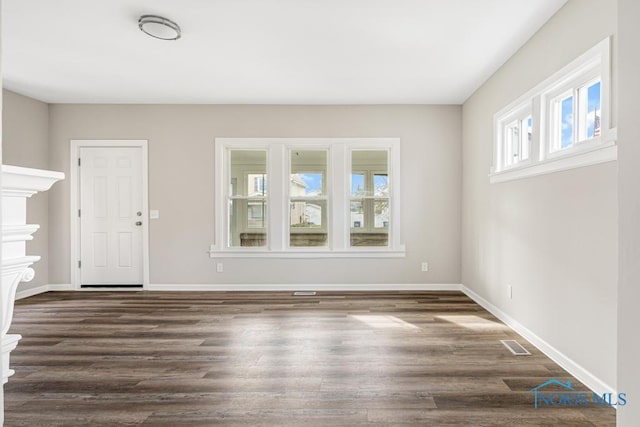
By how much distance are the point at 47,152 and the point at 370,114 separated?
458 cm

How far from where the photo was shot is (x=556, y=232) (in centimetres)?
273

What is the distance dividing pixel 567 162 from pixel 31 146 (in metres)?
6.09

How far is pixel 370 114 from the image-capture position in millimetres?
5070

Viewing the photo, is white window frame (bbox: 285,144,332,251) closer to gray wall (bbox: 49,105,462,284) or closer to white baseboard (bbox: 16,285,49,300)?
gray wall (bbox: 49,105,462,284)

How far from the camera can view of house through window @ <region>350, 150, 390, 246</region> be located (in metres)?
5.20

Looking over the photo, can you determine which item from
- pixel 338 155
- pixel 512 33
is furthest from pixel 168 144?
pixel 512 33

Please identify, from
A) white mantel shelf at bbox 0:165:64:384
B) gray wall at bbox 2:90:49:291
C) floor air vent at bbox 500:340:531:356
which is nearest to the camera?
white mantel shelf at bbox 0:165:64:384

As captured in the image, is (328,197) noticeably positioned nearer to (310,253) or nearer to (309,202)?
(309,202)

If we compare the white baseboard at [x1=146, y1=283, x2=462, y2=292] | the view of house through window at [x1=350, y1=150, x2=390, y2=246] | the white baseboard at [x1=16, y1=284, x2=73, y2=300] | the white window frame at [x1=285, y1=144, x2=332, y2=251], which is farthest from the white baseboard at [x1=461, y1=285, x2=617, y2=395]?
the white baseboard at [x1=16, y1=284, x2=73, y2=300]

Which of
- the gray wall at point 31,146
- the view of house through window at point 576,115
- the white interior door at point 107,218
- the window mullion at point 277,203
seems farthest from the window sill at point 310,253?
the view of house through window at point 576,115

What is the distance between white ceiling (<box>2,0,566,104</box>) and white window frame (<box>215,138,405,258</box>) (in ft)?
1.98

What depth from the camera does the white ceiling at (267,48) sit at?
8.93 ft

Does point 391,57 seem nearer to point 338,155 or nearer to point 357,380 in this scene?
point 338,155

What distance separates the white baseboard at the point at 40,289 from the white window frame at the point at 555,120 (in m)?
5.84
